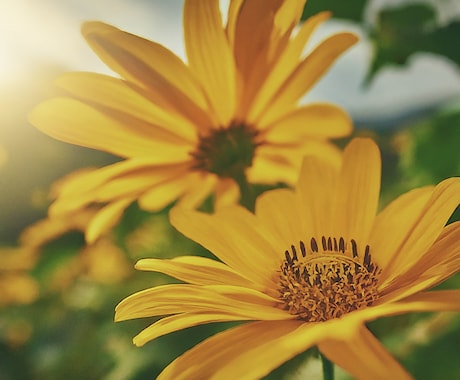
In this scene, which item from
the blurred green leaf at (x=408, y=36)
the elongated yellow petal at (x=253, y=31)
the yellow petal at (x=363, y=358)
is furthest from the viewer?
the blurred green leaf at (x=408, y=36)

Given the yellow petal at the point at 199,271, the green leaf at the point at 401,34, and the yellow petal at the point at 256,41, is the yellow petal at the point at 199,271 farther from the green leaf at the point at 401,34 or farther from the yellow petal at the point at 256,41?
the green leaf at the point at 401,34

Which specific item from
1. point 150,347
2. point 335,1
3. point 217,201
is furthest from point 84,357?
point 335,1

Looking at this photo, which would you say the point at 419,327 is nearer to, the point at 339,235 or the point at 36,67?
the point at 339,235

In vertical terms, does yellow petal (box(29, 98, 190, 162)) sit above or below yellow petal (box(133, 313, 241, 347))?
above

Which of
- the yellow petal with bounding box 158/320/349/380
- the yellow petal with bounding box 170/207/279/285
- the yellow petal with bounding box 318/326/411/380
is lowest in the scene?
the yellow petal with bounding box 318/326/411/380

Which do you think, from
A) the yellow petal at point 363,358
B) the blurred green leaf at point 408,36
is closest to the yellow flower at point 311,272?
the yellow petal at point 363,358

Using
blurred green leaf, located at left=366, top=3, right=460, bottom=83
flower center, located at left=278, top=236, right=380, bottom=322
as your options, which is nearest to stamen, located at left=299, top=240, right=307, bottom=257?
flower center, located at left=278, top=236, right=380, bottom=322

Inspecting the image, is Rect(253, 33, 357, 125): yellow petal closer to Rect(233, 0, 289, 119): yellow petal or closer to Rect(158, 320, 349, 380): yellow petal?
Rect(233, 0, 289, 119): yellow petal
